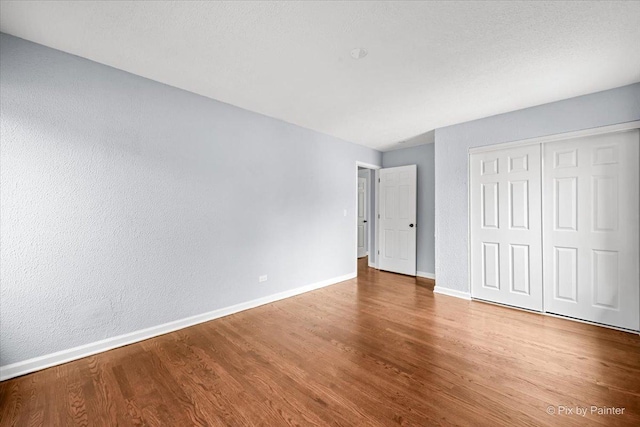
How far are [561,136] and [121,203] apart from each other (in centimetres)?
478

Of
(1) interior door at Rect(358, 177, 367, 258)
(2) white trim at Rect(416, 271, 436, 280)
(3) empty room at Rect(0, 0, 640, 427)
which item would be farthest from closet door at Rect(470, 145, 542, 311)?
(1) interior door at Rect(358, 177, 367, 258)

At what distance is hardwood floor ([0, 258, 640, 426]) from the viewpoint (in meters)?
1.62

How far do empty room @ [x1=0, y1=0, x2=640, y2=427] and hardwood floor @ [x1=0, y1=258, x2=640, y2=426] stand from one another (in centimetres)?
2

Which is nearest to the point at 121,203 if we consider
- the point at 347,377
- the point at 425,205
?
the point at 347,377

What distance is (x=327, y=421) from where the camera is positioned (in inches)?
61.6

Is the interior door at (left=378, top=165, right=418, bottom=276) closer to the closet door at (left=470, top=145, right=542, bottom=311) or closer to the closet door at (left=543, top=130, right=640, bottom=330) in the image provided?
the closet door at (left=470, top=145, right=542, bottom=311)

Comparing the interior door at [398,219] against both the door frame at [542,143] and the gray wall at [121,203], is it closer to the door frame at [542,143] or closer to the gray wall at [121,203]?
the door frame at [542,143]

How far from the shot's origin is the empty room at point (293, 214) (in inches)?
69.3

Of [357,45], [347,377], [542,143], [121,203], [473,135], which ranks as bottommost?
[347,377]

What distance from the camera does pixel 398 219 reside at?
17.3 feet

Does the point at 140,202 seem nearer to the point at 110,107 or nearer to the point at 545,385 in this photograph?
the point at 110,107

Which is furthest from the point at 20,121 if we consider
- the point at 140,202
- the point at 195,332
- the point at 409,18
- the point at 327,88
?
the point at 409,18

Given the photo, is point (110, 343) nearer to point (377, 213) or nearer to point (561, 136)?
point (377, 213)

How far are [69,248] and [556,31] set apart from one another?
4180mm
